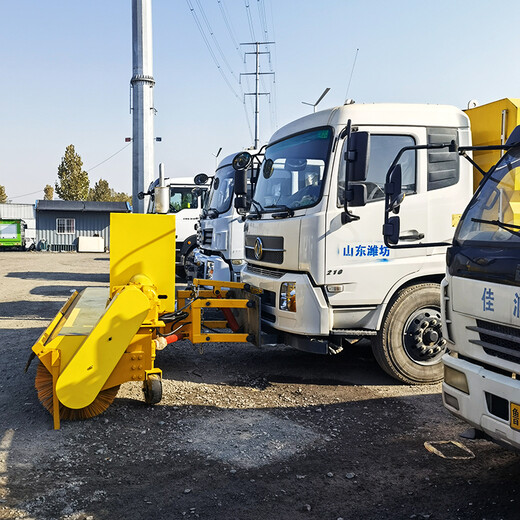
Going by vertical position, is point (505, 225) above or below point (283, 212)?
below

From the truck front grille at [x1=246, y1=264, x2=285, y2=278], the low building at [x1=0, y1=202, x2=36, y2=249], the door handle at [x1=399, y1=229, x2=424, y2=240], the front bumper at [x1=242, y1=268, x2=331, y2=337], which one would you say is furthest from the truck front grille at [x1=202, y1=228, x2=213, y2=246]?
the low building at [x1=0, y1=202, x2=36, y2=249]

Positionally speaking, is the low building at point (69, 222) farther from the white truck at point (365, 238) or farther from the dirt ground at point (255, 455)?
the white truck at point (365, 238)

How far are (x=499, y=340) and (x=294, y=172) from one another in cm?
322

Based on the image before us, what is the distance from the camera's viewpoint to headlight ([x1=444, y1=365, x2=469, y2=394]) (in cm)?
339

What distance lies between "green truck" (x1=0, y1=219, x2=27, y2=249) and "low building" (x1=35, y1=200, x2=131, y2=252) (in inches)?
64.3

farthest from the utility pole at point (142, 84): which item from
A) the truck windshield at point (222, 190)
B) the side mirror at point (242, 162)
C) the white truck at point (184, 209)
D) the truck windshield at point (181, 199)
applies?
the side mirror at point (242, 162)

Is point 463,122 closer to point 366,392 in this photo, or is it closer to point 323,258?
point 323,258

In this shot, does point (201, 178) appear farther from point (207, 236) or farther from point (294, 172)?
point (294, 172)

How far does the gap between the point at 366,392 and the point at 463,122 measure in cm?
313

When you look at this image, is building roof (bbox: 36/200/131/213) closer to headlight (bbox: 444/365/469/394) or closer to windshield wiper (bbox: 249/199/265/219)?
windshield wiper (bbox: 249/199/265/219)

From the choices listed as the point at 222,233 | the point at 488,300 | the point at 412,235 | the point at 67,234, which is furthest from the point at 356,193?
the point at 67,234

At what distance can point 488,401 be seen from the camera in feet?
10.4

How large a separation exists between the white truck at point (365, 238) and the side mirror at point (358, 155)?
0.17m

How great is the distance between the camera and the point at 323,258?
17.4ft
